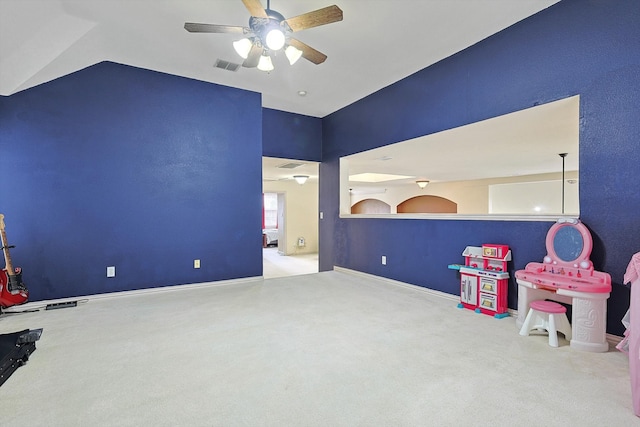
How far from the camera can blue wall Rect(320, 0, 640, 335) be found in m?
2.53

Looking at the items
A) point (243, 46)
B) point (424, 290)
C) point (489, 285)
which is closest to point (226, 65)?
point (243, 46)

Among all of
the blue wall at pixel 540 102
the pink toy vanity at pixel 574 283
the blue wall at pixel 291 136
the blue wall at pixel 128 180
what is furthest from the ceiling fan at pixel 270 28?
the blue wall at pixel 291 136

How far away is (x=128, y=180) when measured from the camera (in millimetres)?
4152

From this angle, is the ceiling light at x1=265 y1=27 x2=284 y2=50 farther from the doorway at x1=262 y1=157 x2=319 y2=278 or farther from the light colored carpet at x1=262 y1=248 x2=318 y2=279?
the doorway at x1=262 y1=157 x2=319 y2=278

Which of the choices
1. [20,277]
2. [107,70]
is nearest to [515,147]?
[107,70]

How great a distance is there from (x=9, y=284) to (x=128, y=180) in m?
1.63

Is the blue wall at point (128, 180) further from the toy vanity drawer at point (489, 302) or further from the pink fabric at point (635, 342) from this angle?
the pink fabric at point (635, 342)

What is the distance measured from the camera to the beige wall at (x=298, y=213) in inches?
395

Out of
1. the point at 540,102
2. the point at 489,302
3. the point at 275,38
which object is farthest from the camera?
the point at 489,302

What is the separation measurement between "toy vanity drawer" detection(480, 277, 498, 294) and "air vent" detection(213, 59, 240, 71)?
13.0ft

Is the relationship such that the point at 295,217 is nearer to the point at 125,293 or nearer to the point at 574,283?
the point at 125,293

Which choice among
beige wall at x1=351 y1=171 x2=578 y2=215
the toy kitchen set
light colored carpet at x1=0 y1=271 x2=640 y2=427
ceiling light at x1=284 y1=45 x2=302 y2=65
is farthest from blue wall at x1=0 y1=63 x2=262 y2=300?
beige wall at x1=351 y1=171 x2=578 y2=215

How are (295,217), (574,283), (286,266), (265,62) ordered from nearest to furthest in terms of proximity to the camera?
(574,283) < (265,62) < (286,266) < (295,217)

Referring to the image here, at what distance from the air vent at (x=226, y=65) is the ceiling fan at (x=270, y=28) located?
1472mm
